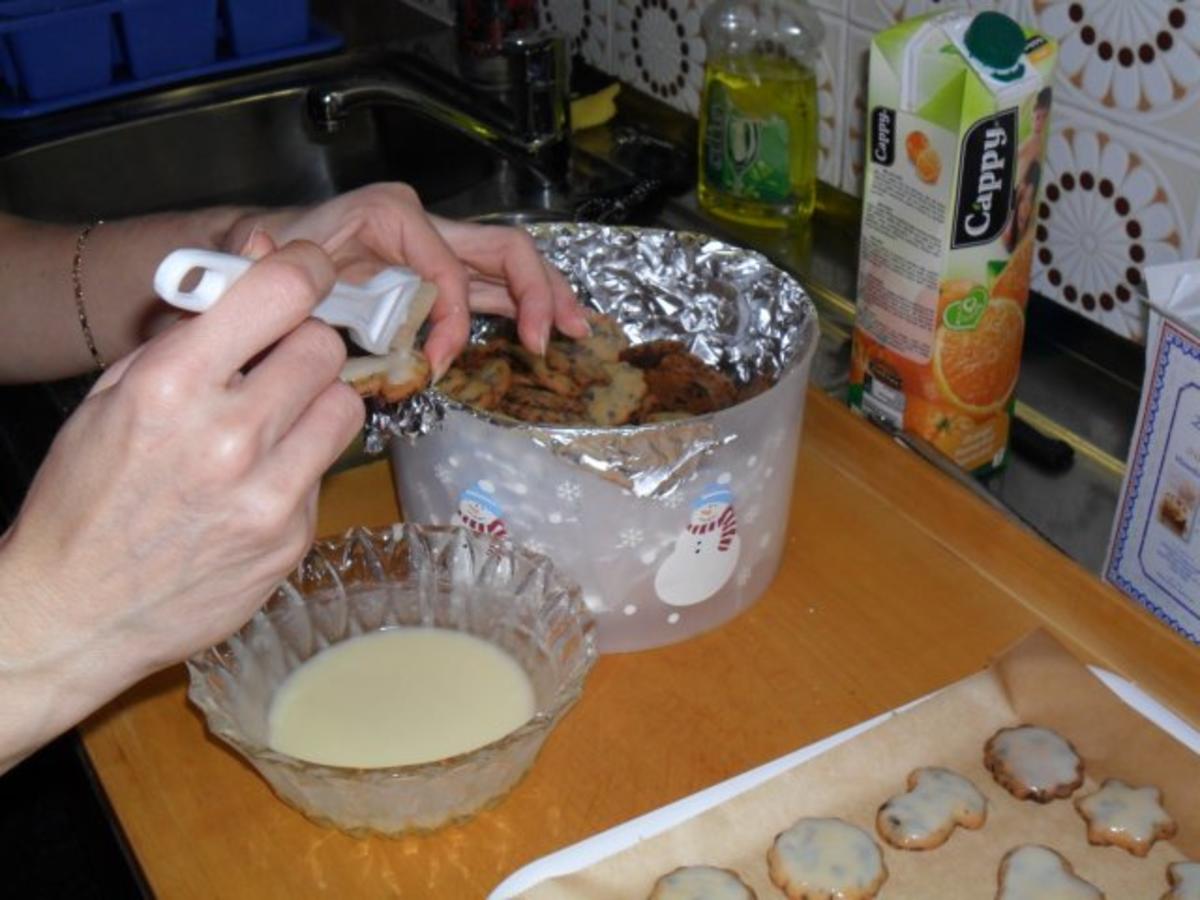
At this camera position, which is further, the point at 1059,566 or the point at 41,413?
the point at 41,413

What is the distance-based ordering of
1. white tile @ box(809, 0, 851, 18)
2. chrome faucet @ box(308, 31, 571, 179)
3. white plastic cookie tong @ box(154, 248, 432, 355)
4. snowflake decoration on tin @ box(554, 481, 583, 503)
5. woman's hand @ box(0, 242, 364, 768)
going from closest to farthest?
woman's hand @ box(0, 242, 364, 768) → white plastic cookie tong @ box(154, 248, 432, 355) → snowflake decoration on tin @ box(554, 481, 583, 503) → white tile @ box(809, 0, 851, 18) → chrome faucet @ box(308, 31, 571, 179)

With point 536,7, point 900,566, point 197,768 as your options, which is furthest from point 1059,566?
point 536,7

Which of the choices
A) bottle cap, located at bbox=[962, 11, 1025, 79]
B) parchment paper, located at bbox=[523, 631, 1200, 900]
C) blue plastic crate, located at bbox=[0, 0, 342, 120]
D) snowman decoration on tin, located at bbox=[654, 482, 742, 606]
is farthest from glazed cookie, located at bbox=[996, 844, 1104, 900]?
blue plastic crate, located at bbox=[0, 0, 342, 120]

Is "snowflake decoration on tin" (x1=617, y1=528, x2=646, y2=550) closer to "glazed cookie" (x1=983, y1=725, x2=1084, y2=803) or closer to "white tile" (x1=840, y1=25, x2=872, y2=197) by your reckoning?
"glazed cookie" (x1=983, y1=725, x2=1084, y2=803)

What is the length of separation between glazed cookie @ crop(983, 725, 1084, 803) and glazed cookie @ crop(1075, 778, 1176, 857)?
0.05 ft

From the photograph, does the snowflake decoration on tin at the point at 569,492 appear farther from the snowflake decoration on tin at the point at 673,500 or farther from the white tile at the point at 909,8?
the white tile at the point at 909,8

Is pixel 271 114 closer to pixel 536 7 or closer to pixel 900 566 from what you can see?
pixel 536 7

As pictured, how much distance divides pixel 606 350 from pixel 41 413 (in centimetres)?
48

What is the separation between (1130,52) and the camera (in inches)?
40.3

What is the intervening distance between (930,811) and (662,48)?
1.00 metres

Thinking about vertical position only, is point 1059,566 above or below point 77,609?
below

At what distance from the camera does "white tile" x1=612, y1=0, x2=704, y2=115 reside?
1.48 m

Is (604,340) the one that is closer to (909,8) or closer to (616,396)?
(616,396)

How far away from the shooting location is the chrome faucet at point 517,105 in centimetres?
139
